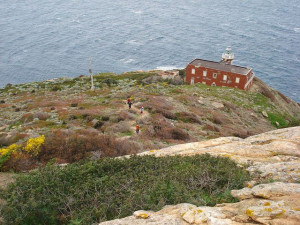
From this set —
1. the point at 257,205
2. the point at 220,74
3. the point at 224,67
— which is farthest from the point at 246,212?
the point at 224,67

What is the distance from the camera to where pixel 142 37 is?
116125mm

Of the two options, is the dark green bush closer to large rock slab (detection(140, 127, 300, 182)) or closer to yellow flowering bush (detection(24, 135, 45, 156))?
large rock slab (detection(140, 127, 300, 182))

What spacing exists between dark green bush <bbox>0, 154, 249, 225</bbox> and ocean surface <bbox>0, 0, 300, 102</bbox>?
80015 millimetres

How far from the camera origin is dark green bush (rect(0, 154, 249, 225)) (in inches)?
411

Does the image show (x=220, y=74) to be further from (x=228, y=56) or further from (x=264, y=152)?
(x=264, y=152)

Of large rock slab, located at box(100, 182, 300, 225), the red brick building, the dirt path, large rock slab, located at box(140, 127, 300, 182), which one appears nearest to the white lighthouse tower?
the red brick building

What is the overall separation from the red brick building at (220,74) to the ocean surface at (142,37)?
28.5 meters

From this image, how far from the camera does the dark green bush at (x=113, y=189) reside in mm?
10438

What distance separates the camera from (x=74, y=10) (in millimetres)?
141625

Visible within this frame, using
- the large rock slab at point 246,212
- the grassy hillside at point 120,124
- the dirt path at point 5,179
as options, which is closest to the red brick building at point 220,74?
the grassy hillside at point 120,124

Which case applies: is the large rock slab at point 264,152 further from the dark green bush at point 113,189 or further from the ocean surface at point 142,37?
the ocean surface at point 142,37

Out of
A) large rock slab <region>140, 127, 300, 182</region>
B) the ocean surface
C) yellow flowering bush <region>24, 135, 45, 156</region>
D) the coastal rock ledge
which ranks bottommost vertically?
the ocean surface

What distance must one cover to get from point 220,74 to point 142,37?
59.4 meters

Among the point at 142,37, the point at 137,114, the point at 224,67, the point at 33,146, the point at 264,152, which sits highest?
the point at 264,152
